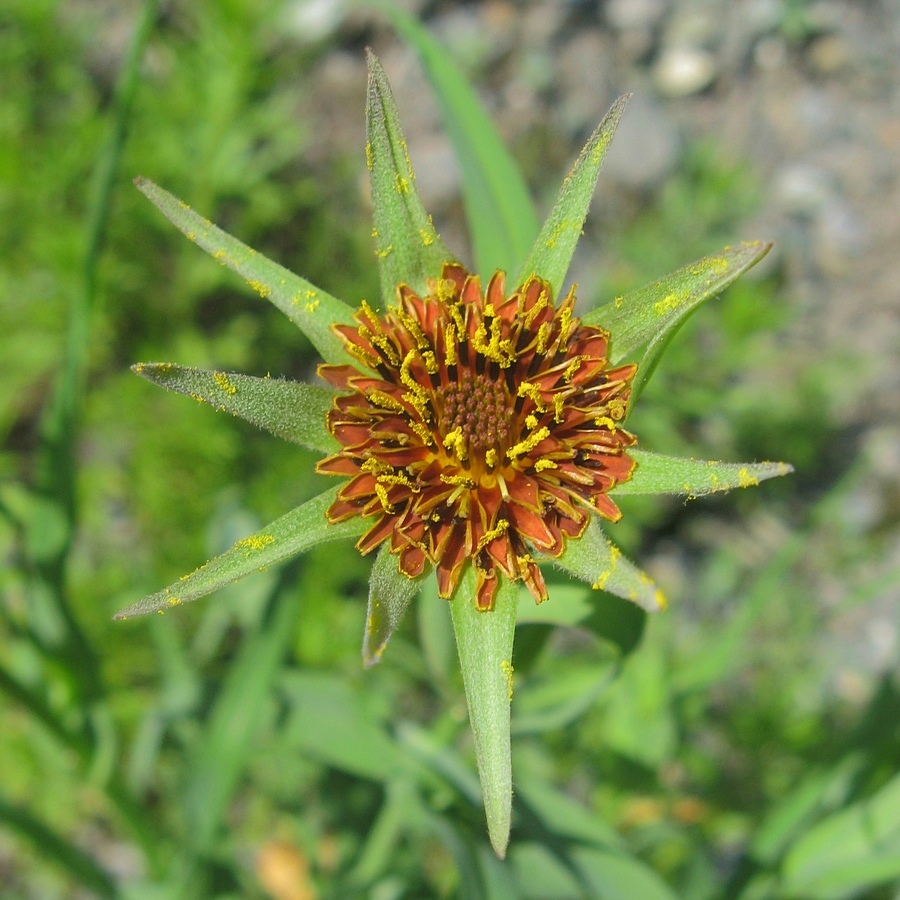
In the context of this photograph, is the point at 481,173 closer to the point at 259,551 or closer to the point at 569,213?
the point at 569,213

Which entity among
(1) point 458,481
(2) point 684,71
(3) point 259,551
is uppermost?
(2) point 684,71

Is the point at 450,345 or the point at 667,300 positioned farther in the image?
the point at 450,345

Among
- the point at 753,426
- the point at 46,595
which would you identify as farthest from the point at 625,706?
the point at 46,595

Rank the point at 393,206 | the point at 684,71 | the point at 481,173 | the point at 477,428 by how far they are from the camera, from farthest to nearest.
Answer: the point at 684,71 → the point at 481,173 → the point at 477,428 → the point at 393,206

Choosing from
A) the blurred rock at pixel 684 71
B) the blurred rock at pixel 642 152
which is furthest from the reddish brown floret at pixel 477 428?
the blurred rock at pixel 684 71

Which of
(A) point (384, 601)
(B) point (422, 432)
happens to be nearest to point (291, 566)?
(B) point (422, 432)

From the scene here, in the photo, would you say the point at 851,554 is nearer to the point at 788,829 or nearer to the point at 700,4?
the point at 788,829

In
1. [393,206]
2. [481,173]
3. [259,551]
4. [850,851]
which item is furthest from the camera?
[850,851]
